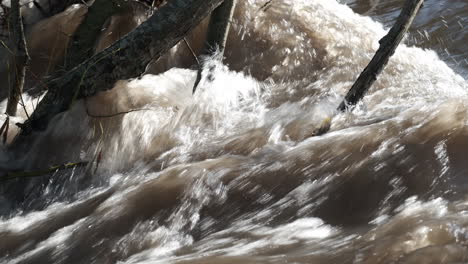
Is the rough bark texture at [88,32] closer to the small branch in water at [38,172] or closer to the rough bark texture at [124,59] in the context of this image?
the rough bark texture at [124,59]

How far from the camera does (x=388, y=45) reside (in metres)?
4.03

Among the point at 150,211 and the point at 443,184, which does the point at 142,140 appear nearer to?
the point at 150,211

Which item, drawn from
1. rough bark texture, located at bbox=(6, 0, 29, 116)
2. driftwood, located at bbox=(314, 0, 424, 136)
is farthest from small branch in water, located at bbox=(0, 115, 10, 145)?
driftwood, located at bbox=(314, 0, 424, 136)

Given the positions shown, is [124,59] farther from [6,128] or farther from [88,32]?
[6,128]

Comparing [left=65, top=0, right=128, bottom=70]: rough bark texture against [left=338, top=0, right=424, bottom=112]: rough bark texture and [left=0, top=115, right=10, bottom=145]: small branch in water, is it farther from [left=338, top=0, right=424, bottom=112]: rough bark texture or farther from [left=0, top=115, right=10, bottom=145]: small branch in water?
[left=338, top=0, right=424, bottom=112]: rough bark texture

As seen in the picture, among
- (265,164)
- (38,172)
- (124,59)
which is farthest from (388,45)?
(38,172)

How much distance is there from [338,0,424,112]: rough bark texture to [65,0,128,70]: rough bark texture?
76.3 inches

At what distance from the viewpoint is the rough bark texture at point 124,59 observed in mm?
4434

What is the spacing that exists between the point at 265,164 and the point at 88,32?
194cm

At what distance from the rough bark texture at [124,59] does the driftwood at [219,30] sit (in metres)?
0.48

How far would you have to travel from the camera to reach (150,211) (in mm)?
3727

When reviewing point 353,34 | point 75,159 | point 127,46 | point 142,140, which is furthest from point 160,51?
point 353,34

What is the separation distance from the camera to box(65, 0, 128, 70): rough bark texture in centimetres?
518

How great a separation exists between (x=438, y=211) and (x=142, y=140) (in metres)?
2.12
